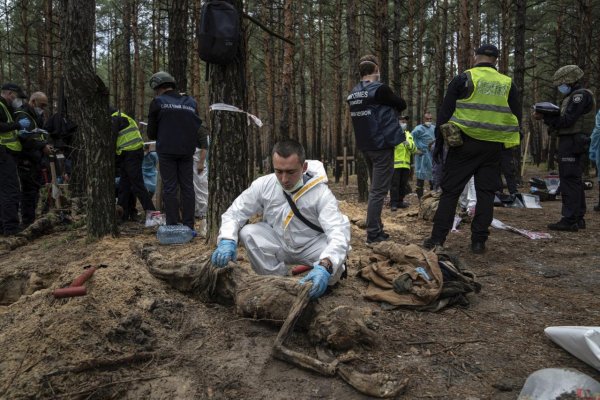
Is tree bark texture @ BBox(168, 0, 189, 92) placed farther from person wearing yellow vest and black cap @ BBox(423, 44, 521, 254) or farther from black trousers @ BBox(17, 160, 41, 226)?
person wearing yellow vest and black cap @ BBox(423, 44, 521, 254)

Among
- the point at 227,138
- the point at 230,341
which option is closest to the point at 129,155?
the point at 227,138

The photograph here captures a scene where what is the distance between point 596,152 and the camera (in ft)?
22.9

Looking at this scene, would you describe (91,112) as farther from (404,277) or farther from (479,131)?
(479,131)

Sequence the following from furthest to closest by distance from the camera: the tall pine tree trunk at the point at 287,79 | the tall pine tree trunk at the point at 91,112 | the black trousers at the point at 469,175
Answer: the tall pine tree trunk at the point at 287,79 → the tall pine tree trunk at the point at 91,112 → the black trousers at the point at 469,175

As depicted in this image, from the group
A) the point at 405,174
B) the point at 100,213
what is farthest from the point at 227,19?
the point at 405,174

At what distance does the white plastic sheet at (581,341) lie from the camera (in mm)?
2168

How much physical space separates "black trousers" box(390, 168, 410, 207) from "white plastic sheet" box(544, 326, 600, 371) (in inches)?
237

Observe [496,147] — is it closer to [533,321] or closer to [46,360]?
[533,321]

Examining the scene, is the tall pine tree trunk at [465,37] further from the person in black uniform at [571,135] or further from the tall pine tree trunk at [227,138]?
the tall pine tree trunk at [227,138]

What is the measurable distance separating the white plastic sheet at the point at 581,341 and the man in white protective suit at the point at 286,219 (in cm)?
136

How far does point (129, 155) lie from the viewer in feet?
21.5

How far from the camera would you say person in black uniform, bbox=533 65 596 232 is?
5.72 meters

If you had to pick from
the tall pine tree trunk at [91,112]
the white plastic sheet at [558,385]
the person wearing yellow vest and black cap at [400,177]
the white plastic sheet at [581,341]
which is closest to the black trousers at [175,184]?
the tall pine tree trunk at [91,112]

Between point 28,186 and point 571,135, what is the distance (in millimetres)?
8122
